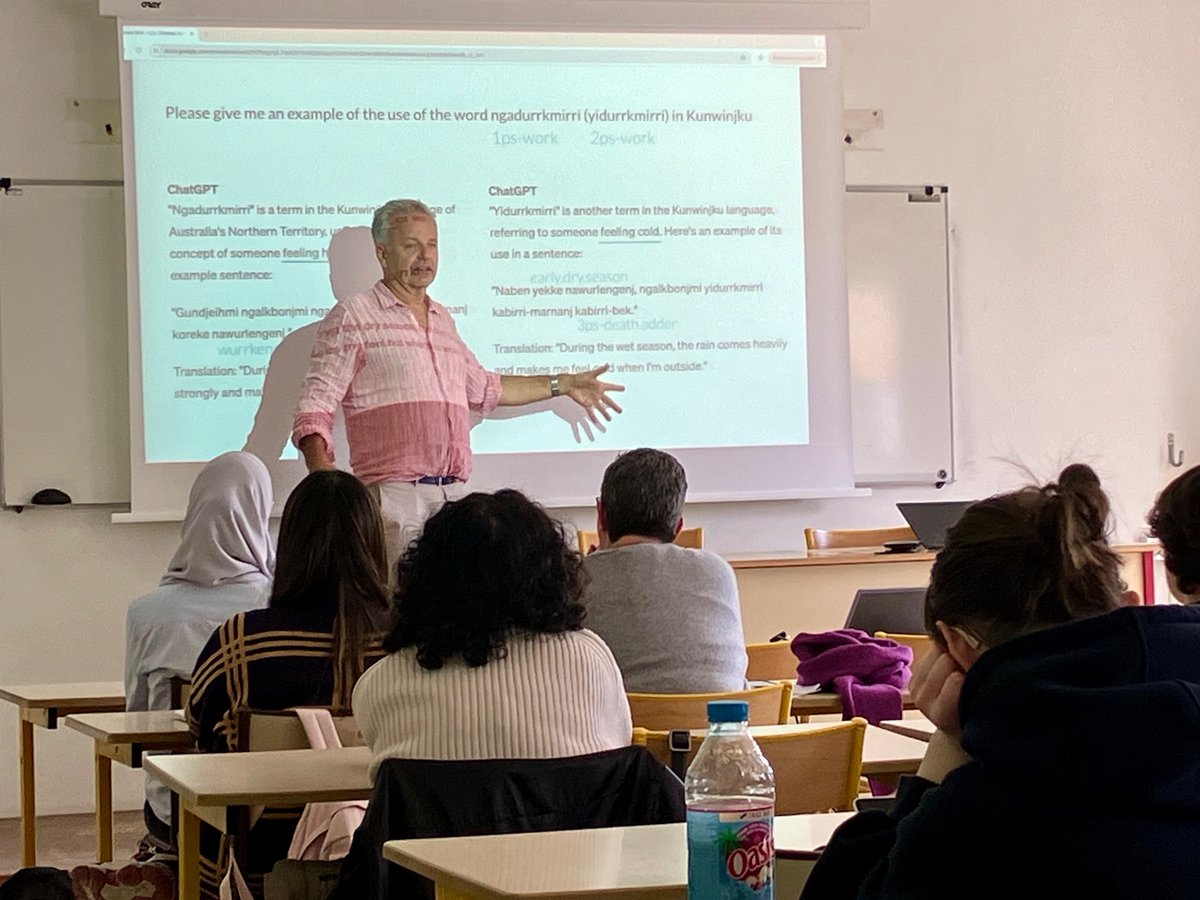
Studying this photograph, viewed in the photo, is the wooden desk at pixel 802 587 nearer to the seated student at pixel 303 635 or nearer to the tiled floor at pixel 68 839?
the tiled floor at pixel 68 839

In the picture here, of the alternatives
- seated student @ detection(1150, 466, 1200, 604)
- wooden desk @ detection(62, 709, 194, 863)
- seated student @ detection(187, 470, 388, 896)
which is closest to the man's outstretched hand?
wooden desk @ detection(62, 709, 194, 863)

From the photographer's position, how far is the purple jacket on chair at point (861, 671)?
3424 mm

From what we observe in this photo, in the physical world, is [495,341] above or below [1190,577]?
above

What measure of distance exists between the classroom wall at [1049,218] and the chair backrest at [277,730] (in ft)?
11.3

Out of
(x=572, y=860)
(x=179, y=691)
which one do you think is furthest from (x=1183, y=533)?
(x=179, y=691)

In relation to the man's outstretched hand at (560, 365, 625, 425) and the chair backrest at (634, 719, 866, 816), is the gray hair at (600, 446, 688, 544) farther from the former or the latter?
the man's outstretched hand at (560, 365, 625, 425)

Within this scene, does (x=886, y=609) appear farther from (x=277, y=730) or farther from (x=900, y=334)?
(x=900, y=334)

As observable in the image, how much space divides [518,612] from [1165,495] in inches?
35.6

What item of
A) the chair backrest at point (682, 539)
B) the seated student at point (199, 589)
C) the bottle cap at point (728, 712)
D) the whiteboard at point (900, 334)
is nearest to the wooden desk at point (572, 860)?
the bottle cap at point (728, 712)

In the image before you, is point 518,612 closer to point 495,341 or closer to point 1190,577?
point 1190,577

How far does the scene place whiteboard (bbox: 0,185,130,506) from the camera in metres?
5.76

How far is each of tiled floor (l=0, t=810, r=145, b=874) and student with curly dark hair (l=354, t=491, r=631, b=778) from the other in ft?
9.54

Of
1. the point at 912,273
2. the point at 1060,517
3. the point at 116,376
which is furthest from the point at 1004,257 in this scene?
the point at 1060,517

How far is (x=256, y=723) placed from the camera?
2.72 m
